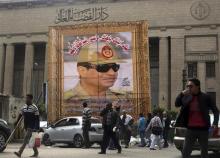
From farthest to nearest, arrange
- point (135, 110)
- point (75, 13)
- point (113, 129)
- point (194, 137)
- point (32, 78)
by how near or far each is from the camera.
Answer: point (32, 78), point (75, 13), point (135, 110), point (113, 129), point (194, 137)

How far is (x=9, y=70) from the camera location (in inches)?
2466

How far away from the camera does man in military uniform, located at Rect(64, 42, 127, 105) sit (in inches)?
1340

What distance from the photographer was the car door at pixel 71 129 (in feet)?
71.5

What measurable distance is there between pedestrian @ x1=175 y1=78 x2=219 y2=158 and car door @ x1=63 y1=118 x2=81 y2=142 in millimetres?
13637

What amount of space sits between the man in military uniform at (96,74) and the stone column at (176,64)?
20293 mm

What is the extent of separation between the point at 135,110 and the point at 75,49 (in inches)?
255

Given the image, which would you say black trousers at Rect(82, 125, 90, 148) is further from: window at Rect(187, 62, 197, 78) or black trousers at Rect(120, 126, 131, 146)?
window at Rect(187, 62, 197, 78)

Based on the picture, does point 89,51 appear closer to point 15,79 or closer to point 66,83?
point 66,83

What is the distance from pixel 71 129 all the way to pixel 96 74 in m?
12.9

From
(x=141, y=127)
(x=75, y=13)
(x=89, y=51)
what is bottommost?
(x=141, y=127)

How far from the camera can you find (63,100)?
34125mm

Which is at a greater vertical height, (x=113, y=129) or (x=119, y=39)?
(x=119, y=39)

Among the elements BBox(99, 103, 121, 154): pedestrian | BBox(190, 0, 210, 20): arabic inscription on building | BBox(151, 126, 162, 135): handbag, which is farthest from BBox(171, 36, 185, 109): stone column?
BBox(99, 103, 121, 154): pedestrian

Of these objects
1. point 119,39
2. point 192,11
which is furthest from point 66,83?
point 192,11
